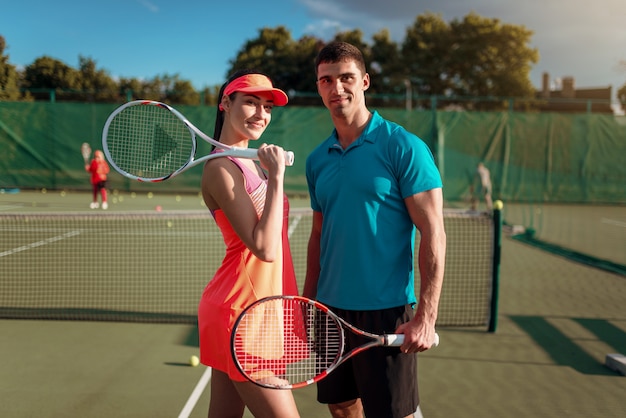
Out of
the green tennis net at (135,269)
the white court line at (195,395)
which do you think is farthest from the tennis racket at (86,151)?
the white court line at (195,395)

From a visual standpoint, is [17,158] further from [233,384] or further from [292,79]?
[292,79]

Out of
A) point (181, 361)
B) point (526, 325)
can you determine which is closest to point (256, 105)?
point (181, 361)

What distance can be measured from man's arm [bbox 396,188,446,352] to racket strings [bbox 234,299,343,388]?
266 mm

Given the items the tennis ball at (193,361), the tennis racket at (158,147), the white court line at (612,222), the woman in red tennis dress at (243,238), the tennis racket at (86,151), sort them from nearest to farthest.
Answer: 1. the woman in red tennis dress at (243,238)
2. the tennis racket at (158,147)
3. the tennis ball at (193,361)
4. the white court line at (612,222)
5. the tennis racket at (86,151)

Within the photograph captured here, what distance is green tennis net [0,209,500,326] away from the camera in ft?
16.9

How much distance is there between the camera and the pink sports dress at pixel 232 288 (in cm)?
180

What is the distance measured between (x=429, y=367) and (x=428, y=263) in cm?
230

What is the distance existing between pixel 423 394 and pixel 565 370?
116 centimetres

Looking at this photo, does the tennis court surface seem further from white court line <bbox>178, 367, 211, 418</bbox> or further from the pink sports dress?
the pink sports dress

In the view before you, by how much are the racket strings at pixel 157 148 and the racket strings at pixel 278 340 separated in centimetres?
73

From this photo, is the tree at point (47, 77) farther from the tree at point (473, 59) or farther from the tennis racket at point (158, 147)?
the tree at point (473, 59)

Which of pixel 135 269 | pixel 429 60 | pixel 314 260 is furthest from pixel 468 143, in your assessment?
pixel 429 60

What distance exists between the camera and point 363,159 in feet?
6.58

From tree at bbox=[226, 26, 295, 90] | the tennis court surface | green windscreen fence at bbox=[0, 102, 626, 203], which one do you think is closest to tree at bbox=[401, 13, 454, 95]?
tree at bbox=[226, 26, 295, 90]
